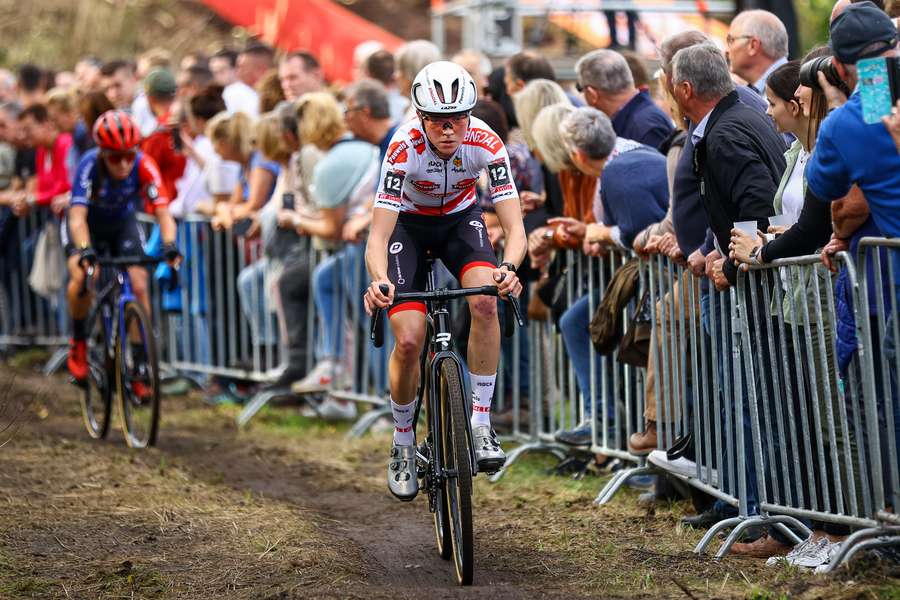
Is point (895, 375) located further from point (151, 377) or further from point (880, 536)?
point (151, 377)

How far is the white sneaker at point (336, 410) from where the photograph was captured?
40.2ft

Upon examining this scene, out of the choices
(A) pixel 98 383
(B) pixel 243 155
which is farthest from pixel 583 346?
(B) pixel 243 155

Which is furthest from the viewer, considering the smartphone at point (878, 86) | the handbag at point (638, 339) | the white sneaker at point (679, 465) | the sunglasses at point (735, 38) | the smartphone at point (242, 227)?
the smartphone at point (242, 227)

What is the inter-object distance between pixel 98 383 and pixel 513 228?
5.56m

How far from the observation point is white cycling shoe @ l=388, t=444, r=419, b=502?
7203 millimetres

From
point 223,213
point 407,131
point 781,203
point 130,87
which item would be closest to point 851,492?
point 781,203

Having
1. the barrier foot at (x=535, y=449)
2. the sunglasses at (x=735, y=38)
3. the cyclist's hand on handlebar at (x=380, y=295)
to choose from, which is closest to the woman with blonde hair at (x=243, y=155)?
the barrier foot at (x=535, y=449)

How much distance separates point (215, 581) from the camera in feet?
21.7

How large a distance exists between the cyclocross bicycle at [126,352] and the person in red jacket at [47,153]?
4404mm

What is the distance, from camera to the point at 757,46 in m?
8.49

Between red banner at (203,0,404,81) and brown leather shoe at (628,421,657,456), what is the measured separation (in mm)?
12781

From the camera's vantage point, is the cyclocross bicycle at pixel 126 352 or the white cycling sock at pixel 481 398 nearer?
the white cycling sock at pixel 481 398

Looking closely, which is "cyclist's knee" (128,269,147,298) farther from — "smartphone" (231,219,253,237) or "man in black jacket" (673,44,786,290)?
"man in black jacket" (673,44,786,290)

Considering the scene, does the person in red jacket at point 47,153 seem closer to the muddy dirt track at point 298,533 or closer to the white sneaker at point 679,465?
the muddy dirt track at point 298,533
